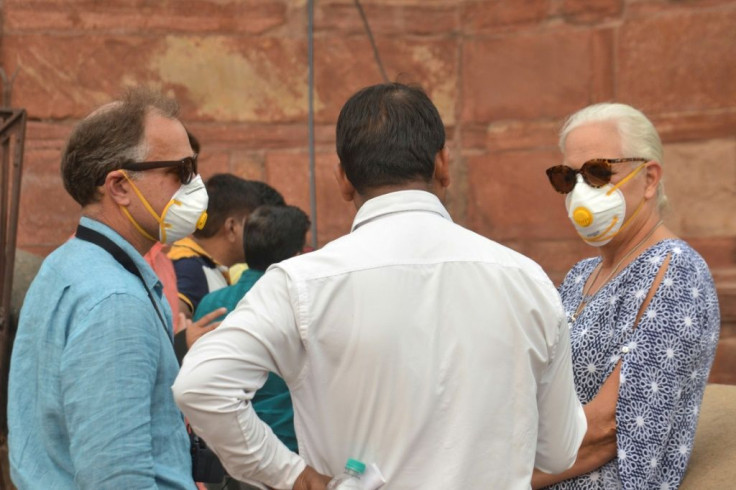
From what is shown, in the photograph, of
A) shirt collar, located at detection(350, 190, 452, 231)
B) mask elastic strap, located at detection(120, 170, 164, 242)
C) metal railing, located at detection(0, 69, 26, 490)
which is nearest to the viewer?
shirt collar, located at detection(350, 190, 452, 231)

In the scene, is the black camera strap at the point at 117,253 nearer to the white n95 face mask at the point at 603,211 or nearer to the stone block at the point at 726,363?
the white n95 face mask at the point at 603,211

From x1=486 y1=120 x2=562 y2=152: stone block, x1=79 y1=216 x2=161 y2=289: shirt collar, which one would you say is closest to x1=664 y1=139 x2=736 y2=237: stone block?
x1=486 y1=120 x2=562 y2=152: stone block

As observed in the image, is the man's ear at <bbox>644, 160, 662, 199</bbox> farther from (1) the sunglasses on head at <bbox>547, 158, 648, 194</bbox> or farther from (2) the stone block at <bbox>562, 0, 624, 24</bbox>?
(2) the stone block at <bbox>562, 0, 624, 24</bbox>

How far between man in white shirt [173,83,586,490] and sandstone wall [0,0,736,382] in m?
3.89

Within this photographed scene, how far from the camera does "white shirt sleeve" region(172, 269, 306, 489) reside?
2.05 m

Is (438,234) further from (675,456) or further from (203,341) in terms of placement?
(675,456)

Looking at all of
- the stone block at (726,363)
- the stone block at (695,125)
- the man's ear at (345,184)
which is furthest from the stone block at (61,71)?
the man's ear at (345,184)

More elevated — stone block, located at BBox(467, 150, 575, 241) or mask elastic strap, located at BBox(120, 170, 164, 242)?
mask elastic strap, located at BBox(120, 170, 164, 242)

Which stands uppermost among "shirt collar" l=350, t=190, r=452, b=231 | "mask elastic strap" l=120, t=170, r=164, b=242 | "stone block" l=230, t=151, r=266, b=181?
"shirt collar" l=350, t=190, r=452, b=231

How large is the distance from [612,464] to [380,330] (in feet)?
3.83

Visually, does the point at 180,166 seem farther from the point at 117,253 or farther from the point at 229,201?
the point at 229,201

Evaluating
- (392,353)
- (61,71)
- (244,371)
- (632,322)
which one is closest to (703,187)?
(632,322)

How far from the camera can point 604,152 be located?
3350mm

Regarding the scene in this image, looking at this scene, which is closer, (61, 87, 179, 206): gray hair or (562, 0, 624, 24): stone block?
(61, 87, 179, 206): gray hair
